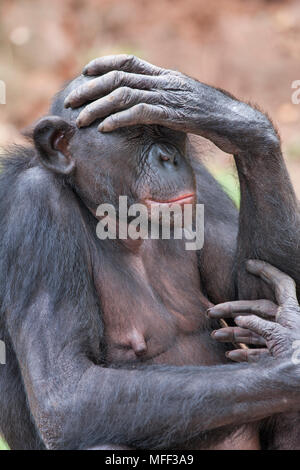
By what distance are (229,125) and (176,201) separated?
0.47 meters

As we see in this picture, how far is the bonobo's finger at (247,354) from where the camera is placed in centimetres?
386

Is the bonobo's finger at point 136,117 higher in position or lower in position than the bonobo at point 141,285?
higher

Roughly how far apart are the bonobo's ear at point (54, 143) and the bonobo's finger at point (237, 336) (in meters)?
1.10

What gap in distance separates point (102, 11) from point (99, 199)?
10055 millimetres

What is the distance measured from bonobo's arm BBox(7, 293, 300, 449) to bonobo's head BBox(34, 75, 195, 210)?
79 cm

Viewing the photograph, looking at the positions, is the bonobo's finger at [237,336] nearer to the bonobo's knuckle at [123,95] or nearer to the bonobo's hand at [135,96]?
the bonobo's hand at [135,96]

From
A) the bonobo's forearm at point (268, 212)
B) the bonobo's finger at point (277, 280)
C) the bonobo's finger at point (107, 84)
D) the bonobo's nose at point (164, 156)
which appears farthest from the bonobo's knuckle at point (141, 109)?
the bonobo's finger at point (277, 280)

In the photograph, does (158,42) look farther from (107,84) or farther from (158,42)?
(107,84)

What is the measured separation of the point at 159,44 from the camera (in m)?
13.4

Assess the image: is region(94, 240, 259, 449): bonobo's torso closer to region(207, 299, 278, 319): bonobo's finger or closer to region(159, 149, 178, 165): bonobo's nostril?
region(207, 299, 278, 319): bonobo's finger

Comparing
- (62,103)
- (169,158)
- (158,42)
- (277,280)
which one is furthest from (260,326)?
(158,42)

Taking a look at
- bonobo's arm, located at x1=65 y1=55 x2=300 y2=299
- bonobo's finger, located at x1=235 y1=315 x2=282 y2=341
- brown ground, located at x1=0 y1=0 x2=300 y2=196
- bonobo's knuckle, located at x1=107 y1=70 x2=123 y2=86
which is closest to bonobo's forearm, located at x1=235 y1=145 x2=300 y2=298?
bonobo's arm, located at x1=65 y1=55 x2=300 y2=299

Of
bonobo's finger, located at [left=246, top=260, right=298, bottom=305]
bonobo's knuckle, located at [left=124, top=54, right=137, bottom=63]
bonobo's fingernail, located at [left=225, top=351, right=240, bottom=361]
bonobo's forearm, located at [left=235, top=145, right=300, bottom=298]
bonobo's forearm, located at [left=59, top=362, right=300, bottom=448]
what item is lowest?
bonobo's forearm, located at [left=59, top=362, right=300, bottom=448]

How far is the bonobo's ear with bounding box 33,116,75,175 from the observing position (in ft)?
13.0
